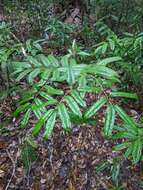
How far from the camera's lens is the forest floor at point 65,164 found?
2871mm

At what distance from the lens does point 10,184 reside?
2.90 m

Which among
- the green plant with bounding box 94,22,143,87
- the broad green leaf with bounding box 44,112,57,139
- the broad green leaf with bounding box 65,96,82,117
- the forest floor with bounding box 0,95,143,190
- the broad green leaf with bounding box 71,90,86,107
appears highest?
the green plant with bounding box 94,22,143,87

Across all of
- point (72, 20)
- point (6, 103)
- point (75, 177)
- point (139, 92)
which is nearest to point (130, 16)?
point (72, 20)

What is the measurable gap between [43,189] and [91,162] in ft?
1.58

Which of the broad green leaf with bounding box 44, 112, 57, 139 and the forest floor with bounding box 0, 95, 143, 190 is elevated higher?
the broad green leaf with bounding box 44, 112, 57, 139

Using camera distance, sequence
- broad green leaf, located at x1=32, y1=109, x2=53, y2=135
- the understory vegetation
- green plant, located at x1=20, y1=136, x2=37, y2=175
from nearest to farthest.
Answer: broad green leaf, located at x1=32, y1=109, x2=53, y2=135, the understory vegetation, green plant, located at x1=20, y1=136, x2=37, y2=175

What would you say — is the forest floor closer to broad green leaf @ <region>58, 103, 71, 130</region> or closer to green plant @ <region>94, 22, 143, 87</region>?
green plant @ <region>94, 22, 143, 87</region>

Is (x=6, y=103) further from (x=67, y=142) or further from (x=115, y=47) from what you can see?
(x=115, y=47)

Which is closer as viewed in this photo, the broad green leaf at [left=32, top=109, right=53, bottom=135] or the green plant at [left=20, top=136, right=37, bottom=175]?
the broad green leaf at [left=32, top=109, right=53, bottom=135]

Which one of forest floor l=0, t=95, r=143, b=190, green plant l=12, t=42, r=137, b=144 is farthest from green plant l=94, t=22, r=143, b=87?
green plant l=12, t=42, r=137, b=144

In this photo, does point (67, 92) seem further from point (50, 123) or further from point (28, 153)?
point (28, 153)

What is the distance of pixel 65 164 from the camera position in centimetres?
300

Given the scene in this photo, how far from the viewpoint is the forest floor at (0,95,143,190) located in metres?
2.87

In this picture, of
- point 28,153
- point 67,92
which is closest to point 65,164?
point 28,153
